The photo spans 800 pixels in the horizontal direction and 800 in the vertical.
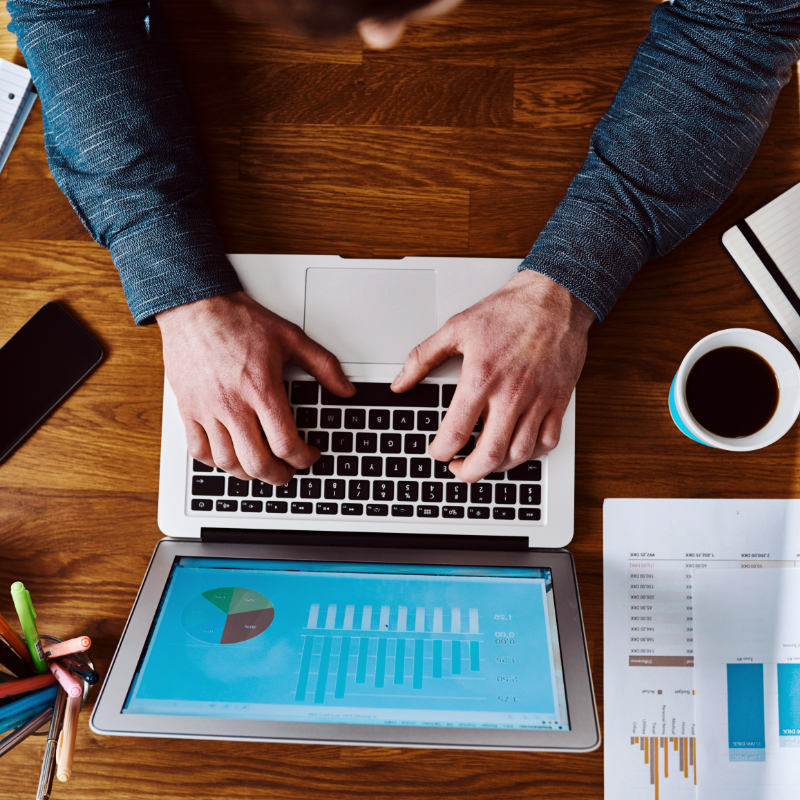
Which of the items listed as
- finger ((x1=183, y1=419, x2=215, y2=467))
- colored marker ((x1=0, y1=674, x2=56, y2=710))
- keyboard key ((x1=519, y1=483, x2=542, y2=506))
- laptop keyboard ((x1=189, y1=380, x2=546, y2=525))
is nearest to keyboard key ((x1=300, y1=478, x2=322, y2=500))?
laptop keyboard ((x1=189, y1=380, x2=546, y2=525))

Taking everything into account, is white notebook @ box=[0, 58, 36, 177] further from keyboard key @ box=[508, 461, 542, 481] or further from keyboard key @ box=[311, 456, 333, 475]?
keyboard key @ box=[508, 461, 542, 481]

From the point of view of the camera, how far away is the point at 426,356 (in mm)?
669

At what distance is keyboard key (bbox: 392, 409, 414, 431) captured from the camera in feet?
2.25

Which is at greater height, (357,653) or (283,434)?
(283,434)

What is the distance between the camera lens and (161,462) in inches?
27.7

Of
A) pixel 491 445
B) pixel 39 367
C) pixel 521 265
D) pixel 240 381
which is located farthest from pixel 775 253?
pixel 39 367

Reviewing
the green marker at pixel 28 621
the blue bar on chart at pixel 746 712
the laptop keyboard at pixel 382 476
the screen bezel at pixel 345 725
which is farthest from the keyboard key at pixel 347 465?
the blue bar on chart at pixel 746 712

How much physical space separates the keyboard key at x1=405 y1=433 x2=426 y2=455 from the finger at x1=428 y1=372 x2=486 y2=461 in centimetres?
2

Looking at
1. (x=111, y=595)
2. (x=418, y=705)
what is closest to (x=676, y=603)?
(x=418, y=705)

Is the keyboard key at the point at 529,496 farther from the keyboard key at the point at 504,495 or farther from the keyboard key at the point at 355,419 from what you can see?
the keyboard key at the point at 355,419

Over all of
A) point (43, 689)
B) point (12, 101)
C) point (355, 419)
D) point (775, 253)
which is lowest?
point (43, 689)

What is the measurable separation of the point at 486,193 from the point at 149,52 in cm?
40

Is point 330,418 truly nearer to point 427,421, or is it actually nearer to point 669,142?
point 427,421

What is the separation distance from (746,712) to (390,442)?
0.47 m
